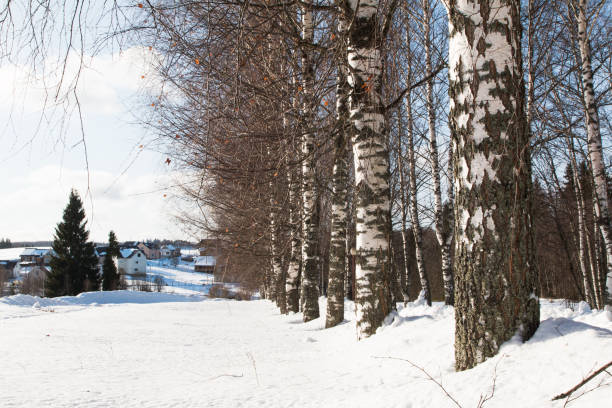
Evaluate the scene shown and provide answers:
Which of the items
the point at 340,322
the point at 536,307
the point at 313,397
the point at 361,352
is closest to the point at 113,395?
the point at 313,397

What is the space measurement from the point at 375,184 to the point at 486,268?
2310mm

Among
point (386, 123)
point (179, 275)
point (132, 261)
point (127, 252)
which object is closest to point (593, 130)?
point (386, 123)

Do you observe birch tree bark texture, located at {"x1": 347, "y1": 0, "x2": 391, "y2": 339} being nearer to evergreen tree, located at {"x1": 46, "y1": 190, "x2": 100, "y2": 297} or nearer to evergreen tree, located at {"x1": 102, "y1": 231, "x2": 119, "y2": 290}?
evergreen tree, located at {"x1": 46, "y1": 190, "x2": 100, "y2": 297}

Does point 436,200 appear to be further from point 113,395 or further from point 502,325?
point 113,395

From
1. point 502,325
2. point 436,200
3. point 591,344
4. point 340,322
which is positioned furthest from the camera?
point 436,200

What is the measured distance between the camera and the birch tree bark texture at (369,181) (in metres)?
5.06

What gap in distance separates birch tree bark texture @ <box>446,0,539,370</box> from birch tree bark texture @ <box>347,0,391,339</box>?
1974 millimetres

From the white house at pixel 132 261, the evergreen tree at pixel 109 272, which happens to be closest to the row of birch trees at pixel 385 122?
the evergreen tree at pixel 109 272

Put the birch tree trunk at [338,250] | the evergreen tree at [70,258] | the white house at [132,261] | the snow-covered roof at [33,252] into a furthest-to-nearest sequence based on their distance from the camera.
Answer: the white house at [132,261] → the snow-covered roof at [33,252] → the evergreen tree at [70,258] → the birch tree trunk at [338,250]

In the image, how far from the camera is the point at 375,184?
16.8 ft

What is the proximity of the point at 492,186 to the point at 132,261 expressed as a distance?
278 ft

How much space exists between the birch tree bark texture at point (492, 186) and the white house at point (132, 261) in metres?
82.5

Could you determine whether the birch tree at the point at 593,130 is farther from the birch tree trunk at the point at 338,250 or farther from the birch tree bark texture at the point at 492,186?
the birch tree bark texture at the point at 492,186

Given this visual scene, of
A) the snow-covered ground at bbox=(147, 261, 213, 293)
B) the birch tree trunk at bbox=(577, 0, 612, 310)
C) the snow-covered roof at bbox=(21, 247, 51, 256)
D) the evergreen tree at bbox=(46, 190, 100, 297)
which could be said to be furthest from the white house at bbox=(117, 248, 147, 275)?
the birch tree trunk at bbox=(577, 0, 612, 310)
